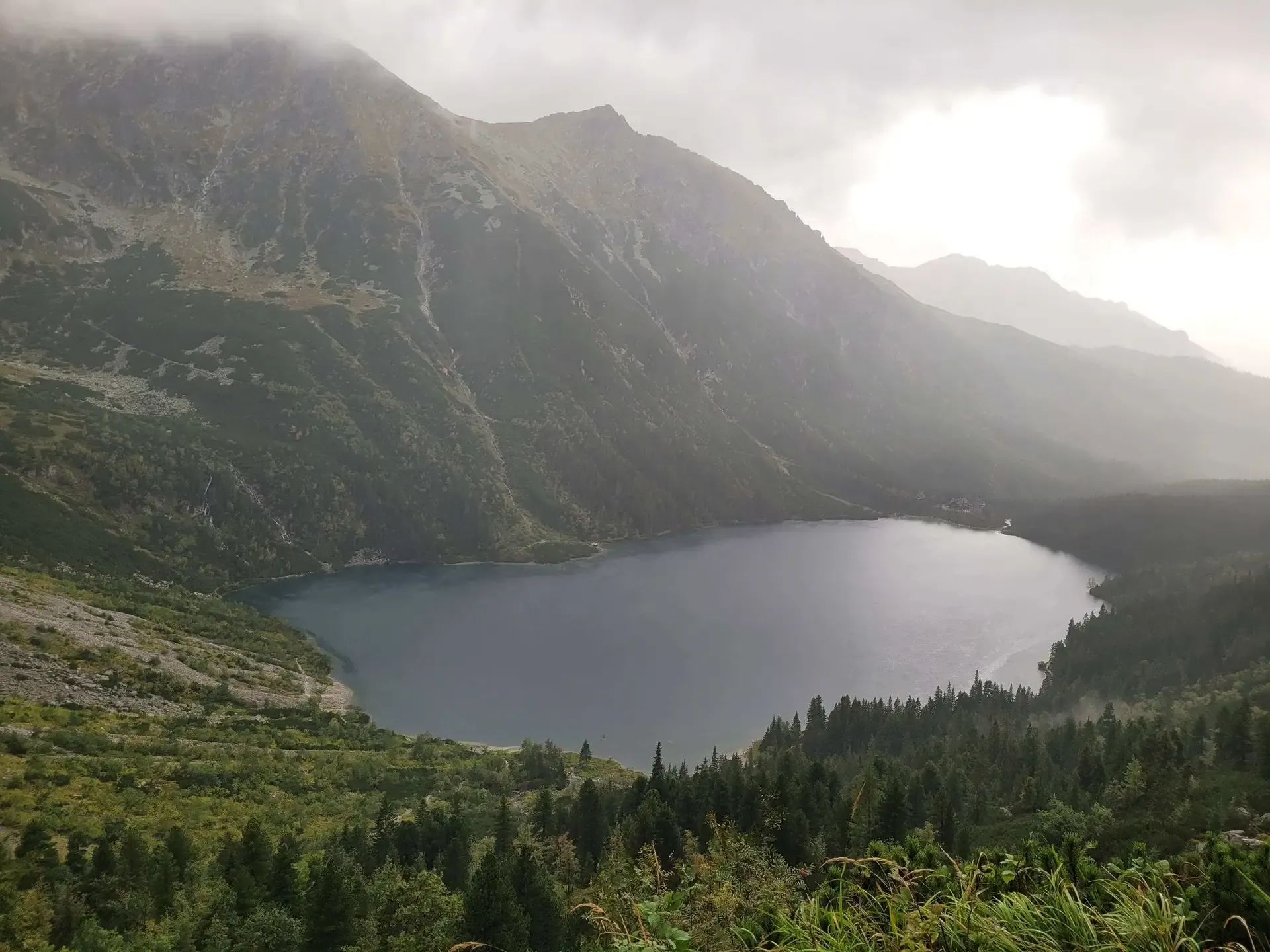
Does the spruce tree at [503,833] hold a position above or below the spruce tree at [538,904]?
below

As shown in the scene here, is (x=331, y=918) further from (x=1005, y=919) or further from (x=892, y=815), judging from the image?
(x=892, y=815)

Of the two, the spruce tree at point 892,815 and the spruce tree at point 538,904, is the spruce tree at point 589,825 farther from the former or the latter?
the spruce tree at point 538,904

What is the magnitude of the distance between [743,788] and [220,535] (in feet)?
457

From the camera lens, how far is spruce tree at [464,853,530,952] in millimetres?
21875

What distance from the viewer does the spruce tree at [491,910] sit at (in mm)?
21875

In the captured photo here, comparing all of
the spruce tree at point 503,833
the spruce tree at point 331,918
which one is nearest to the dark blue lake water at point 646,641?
the spruce tree at point 503,833

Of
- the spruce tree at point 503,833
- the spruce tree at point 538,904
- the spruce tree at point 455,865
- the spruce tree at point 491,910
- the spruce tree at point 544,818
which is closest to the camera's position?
the spruce tree at point 491,910

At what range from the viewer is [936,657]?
14275 cm

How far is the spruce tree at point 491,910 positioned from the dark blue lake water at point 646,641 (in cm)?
7680

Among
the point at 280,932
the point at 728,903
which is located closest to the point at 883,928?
the point at 728,903

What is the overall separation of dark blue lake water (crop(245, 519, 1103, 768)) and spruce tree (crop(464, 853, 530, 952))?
76.8m

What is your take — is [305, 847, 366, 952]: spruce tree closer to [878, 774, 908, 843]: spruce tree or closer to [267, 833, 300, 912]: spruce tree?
[267, 833, 300, 912]: spruce tree

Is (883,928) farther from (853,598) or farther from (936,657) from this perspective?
(853,598)

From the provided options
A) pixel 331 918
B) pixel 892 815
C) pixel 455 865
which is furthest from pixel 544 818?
pixel 331 918
